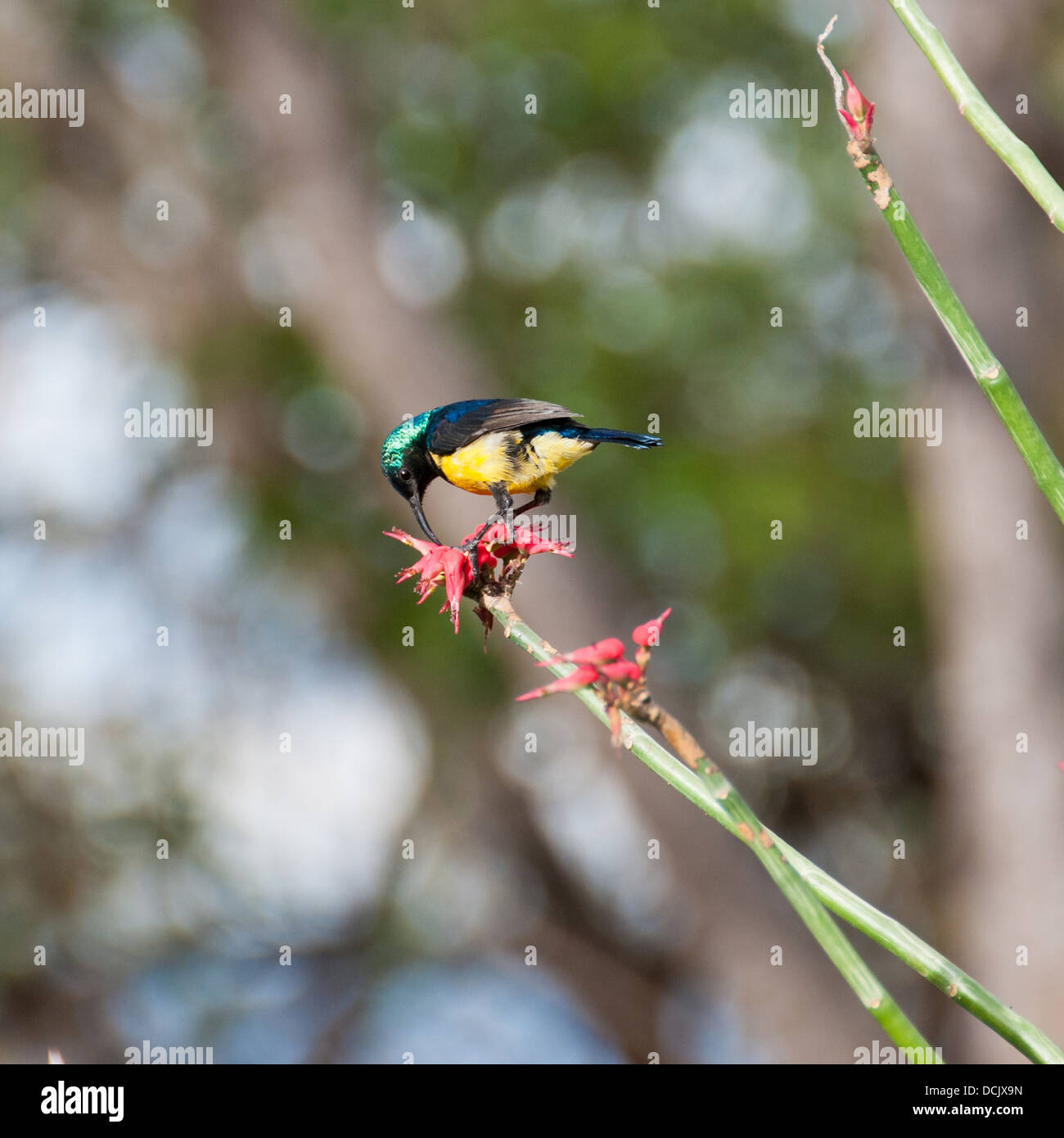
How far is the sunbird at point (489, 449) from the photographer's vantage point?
178 cm

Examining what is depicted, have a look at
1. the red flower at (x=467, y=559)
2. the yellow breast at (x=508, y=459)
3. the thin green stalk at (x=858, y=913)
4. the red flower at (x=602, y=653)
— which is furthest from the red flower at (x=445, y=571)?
the yellow breast at (x=508, y=459)

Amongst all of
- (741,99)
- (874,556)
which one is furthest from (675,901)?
(741,99)

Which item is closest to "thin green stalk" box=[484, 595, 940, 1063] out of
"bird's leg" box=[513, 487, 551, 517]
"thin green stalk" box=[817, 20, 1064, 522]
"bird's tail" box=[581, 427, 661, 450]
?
"thin green stalk" box=[817, 20, 1064, 522]

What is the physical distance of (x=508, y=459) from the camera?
183 centimetres

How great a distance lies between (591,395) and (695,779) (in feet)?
23.2

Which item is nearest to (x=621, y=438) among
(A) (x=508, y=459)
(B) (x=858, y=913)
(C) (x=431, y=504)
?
(A) (x=508, y=459)

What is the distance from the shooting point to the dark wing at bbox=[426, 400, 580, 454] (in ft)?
5.64

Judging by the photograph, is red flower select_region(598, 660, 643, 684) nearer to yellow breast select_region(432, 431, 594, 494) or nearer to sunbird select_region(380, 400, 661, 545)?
sunbird select_region(380, 400, 661, 545)

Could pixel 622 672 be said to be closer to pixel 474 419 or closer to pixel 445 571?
pixel 445 571

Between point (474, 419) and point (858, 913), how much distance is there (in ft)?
3.73

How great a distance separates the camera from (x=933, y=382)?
533cm

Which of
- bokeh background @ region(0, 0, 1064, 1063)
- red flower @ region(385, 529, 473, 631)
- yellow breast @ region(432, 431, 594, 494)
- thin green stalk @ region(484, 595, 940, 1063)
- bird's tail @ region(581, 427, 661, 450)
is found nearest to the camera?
thin green stalk @ region(484, 595, 940, 1063)

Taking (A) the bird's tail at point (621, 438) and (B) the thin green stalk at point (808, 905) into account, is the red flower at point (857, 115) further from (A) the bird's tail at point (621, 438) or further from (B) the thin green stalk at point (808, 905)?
(A) the bird's tail at point (621, 438)

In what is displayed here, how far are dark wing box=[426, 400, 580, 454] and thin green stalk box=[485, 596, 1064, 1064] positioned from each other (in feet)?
2.72
